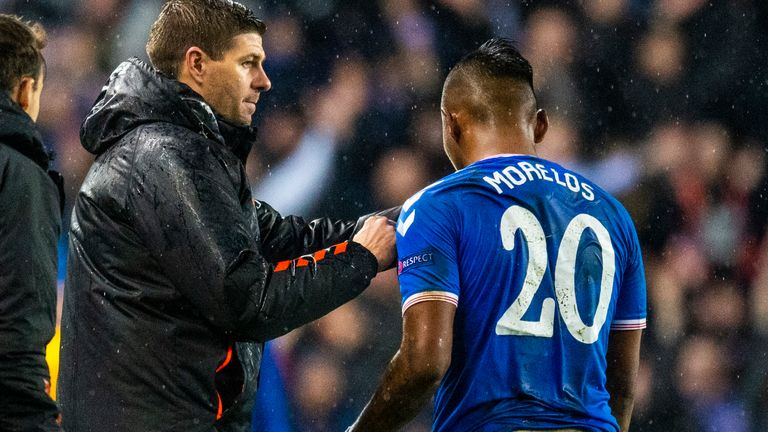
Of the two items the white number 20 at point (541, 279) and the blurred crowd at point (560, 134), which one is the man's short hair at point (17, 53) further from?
the blurred crowd at point (560, 134)

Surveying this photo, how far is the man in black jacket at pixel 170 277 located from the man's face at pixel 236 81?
0.11m

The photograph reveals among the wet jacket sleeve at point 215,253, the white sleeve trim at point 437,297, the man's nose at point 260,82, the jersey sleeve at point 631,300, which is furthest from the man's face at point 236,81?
the jersey sleeve at point 631,300

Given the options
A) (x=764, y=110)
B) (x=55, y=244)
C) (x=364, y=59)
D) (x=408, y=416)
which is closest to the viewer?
(x=408, y=416)

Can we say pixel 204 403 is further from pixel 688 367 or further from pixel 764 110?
pixel 764 110

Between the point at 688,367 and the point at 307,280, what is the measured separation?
12.4 feet

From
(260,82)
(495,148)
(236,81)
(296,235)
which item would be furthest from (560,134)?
(495,148)

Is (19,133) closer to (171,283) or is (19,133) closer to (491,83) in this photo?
(171,283)

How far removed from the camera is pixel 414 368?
2.01 meters

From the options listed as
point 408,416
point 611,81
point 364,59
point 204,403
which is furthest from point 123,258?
point 611,81

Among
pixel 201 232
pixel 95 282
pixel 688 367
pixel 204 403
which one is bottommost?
pixel 688 367

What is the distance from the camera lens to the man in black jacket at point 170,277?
220 centimetres

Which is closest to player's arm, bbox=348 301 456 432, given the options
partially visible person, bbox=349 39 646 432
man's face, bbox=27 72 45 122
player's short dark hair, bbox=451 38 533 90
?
partially visible person, bbox=349 39 646 432

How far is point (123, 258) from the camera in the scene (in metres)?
A: 2.28

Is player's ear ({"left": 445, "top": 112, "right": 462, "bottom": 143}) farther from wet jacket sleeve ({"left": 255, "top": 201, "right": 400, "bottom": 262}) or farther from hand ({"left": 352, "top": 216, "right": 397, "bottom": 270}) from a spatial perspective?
wet jacket sleeve ({"left": 255, "top": 201, "right": 400, "bottom": 262})
